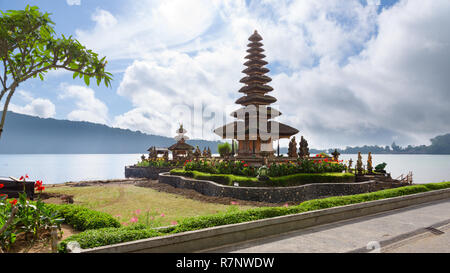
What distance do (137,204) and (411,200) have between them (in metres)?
14.8

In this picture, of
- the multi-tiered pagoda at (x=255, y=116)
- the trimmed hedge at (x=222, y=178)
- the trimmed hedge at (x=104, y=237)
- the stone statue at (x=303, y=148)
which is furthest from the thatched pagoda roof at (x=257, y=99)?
the trimmed hedge at (x=104, y=237)

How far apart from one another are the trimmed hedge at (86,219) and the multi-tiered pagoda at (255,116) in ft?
68.8

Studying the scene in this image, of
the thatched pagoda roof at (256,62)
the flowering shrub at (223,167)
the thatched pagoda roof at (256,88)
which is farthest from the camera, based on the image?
the thatched pagoda roof at (256,62)

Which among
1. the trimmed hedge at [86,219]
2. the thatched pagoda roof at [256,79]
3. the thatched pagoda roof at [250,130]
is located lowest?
the trimmed hedge at [86,219]

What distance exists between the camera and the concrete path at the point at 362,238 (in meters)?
6.76

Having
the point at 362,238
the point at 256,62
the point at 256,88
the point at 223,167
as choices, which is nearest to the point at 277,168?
the point at 223,167

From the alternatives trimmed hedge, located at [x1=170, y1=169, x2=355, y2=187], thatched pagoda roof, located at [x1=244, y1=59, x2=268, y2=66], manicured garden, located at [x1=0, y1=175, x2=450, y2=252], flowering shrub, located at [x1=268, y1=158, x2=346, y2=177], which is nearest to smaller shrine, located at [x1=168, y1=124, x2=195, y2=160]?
thatched pagoda roof, located at [x1=244, y1=59, x2=268, y2=66]

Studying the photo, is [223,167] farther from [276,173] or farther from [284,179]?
[284,179]

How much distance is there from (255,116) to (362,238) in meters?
24.5

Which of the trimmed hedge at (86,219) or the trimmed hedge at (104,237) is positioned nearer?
the trimmed hedge at (104,237)

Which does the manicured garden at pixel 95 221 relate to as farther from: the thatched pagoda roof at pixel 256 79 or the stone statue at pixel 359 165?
the thatched pagoda roof at pixel 256 79

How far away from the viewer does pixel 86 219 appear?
27.0 ft

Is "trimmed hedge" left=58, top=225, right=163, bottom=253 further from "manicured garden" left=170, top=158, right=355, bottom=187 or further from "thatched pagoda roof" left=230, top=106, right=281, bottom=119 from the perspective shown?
"thatched pagoda roof" left=230, top=106, right=281, bottom=119

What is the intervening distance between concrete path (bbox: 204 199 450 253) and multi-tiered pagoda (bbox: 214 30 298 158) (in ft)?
63.3
